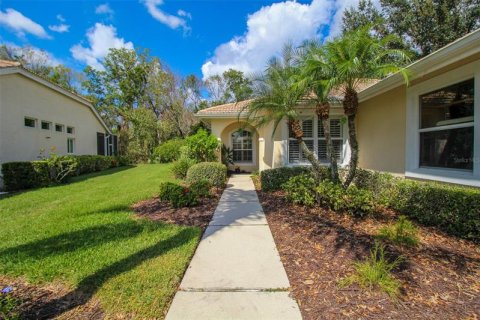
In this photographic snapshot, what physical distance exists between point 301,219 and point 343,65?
3.52 metres

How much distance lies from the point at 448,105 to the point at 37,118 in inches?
659

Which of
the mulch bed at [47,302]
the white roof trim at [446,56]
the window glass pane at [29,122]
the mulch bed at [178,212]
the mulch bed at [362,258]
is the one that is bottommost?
the mulch bed at [47,302]

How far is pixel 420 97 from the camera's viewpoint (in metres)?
6.00

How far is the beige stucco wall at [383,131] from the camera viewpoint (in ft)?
22.3

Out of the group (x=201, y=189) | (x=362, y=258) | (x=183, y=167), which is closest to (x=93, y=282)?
(x=362, y=258)

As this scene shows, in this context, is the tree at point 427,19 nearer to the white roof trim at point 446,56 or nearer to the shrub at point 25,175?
the white roof trim at point 446,56

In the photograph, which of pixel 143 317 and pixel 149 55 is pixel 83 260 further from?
pixel 149 55

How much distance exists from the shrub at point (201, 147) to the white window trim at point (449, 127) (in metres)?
7.62

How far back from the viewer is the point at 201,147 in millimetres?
11062

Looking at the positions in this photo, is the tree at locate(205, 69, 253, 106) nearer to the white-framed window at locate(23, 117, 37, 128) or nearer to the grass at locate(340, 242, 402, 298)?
the white-framed window at locate(23, 117, 37, 128)

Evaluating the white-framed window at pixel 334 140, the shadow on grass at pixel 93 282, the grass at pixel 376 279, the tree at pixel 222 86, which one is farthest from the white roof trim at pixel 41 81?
the tree at pixel 222 86

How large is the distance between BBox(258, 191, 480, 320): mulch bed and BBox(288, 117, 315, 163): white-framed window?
4638 mm

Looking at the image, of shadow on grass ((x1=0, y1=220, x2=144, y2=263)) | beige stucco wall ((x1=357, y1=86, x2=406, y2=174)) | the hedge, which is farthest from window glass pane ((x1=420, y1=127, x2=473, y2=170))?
the hedge

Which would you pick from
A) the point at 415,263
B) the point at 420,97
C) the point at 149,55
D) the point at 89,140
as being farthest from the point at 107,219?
the point at 149,55
